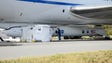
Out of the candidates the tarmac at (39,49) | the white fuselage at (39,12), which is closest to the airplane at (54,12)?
the white fuselage at (39,12)

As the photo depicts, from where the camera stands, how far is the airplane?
24.2 metres

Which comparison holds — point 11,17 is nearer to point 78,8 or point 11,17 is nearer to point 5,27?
point 5,27

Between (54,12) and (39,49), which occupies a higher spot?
(54,12)

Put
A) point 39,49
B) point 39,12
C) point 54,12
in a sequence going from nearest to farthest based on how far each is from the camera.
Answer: point 39,49
point 39,12
point 54,12

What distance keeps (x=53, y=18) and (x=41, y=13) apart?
1.32m

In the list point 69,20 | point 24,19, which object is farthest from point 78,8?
point 24,19

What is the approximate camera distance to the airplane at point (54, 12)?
2420cm

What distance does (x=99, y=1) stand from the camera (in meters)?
28.9

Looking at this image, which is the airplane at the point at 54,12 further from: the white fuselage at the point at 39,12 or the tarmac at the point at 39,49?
the tarmac at the point at 39,49

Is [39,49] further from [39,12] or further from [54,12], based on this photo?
[54,12]

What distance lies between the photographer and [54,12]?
2647 cm

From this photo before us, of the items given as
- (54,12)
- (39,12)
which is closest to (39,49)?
(39,12)

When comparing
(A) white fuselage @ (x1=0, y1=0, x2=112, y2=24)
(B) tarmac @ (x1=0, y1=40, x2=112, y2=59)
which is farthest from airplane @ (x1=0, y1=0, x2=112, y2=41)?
(B) tarmac @ (x1=0, y1=40, x2=112, y2=59)

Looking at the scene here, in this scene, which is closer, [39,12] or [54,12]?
[39,12]
